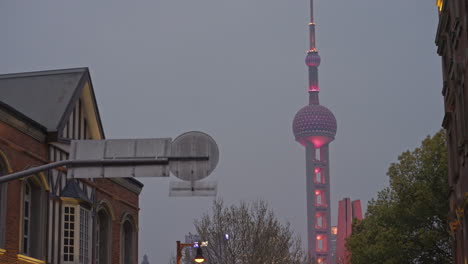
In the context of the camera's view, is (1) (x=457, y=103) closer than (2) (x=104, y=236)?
Yes

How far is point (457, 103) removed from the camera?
32.8 meters

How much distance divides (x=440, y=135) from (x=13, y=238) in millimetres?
33070

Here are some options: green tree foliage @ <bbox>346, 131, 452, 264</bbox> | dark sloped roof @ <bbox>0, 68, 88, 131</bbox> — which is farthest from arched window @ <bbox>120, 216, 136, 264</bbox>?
green tree foliage @ <bbox>346, 131, 452, 264</bbox>

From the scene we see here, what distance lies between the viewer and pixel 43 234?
3066 cm

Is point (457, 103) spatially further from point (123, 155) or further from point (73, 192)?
point (123, 155)

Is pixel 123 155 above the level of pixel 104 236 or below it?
below

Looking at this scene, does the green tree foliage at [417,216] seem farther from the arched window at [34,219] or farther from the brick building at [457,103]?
the arched window at [34,219]

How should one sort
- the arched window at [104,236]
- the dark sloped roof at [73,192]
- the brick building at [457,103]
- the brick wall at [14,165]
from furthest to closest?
the arched window at [104,236], the dark sloped roof at [73,192], the brick building at [457,103], the brick wall at [14,165]

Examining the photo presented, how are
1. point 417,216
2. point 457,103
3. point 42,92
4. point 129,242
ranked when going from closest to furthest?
1. point 457,103
2. point 42,92
3. point 129,242
4. point 417,216

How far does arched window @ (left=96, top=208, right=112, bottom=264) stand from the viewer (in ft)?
123

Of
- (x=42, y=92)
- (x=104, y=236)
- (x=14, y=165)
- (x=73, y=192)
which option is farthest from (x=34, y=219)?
(x=104, y=236)

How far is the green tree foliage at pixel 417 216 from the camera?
5359 centimetres

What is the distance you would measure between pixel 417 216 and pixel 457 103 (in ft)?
72.4

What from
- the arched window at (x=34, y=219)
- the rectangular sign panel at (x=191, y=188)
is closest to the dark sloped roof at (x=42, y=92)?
the arched window at (x=34, y=219)
